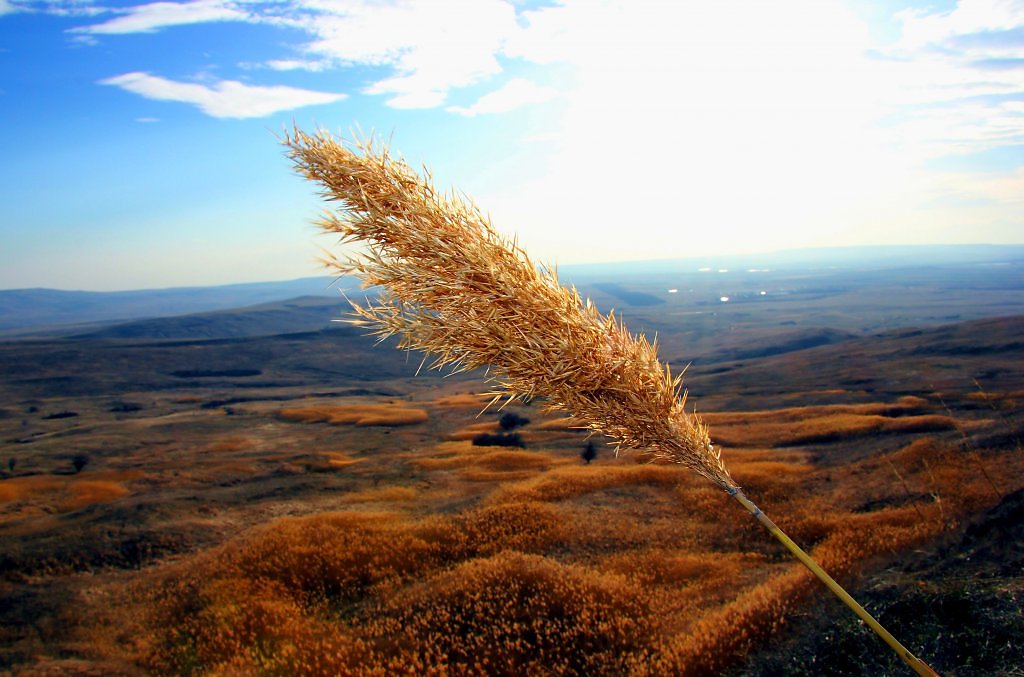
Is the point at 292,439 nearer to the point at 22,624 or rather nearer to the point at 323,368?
the point at 22,624

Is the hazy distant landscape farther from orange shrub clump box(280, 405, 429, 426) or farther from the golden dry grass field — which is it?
orange shrub clump box(280, 405, 429, 426)

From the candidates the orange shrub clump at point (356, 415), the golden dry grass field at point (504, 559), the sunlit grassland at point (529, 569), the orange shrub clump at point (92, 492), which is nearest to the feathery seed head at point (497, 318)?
the golden dry grass field at point (504, 559)

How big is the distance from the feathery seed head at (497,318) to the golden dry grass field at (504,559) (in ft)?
1.84

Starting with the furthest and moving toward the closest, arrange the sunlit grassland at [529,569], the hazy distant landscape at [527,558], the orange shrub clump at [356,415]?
1. the orange shrub clump at [356,415]
2. the sunlit grassland at [529,569]
3. the hazy distant landscape at [527,558]

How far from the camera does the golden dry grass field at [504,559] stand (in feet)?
26.2

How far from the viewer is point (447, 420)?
2127 inches

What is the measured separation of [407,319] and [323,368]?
429 ft

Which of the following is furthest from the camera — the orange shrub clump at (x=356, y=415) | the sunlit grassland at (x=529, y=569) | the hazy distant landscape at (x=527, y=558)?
the orange shrub clump at (x=356, y=415)

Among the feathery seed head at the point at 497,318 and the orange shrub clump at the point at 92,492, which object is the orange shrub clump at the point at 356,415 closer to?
the orange shrub clump at the point at 92,492

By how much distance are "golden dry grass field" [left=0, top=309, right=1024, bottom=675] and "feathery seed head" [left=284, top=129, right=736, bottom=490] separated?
56 centimetres

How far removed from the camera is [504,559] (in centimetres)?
1164

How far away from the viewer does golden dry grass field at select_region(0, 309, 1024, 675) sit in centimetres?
798

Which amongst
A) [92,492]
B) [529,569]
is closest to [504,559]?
[529,569]

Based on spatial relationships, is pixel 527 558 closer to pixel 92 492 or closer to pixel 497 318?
pixel 497 318
